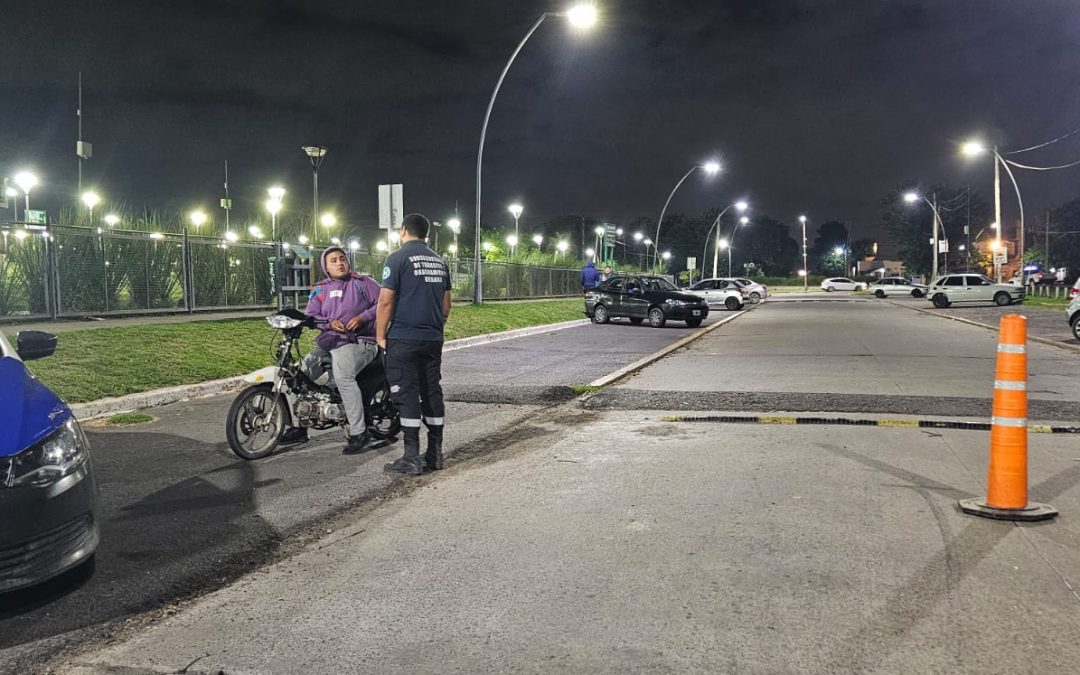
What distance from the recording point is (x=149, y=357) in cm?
1197

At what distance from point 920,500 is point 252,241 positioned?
18.7 m

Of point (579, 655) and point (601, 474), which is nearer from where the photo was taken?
point (579, 655)

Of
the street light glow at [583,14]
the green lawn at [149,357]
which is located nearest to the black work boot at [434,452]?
the green lawn at [149,357]

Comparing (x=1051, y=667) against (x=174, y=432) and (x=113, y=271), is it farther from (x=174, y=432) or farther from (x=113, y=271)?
(x=113, y=271)

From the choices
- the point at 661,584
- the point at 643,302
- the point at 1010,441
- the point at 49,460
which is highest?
the point at 643,302

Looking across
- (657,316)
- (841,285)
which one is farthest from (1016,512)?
(841,285)

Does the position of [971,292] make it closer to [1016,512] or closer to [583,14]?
[583,14]

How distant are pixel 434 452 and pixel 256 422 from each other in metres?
1.63

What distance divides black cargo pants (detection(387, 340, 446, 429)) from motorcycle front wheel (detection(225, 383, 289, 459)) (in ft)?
4.63

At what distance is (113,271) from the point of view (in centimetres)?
1750

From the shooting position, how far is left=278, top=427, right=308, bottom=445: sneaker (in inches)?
283

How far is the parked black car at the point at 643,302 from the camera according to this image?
2609cm

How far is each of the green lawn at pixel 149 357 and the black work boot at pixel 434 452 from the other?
2224 mm

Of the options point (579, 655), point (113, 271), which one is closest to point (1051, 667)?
point (579, 655)
